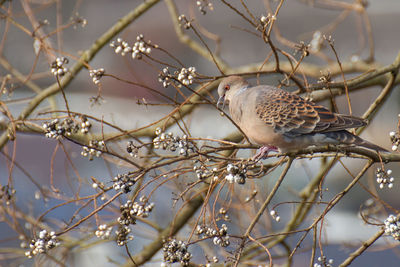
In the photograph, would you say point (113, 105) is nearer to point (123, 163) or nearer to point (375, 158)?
point (123, 163)

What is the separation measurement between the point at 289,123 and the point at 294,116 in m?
0.05

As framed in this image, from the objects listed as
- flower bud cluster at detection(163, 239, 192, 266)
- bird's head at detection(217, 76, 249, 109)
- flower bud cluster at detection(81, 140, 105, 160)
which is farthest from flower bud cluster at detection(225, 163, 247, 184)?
bird's head at detection(217, 76, 249, 109)

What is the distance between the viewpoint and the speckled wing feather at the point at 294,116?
3.11 metres

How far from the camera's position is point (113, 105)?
10914mm

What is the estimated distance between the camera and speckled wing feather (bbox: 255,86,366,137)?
10.2ft

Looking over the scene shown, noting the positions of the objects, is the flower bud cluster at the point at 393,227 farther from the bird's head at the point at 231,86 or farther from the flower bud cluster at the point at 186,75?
the bird's head at the point at 231,86

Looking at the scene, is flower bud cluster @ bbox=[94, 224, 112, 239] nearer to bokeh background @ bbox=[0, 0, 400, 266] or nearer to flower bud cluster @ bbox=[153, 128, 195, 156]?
flower bud cluster @ bbox=[153, 128, 195, 156]

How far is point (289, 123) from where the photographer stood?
10.4 ft

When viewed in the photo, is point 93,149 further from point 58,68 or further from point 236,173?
point 236,173

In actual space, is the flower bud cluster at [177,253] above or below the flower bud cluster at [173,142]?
below

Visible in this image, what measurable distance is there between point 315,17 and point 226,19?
1933 millimetres

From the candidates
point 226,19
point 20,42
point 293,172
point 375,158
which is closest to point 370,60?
point 375,158

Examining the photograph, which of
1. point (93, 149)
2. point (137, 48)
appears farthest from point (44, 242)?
point (137, 48)

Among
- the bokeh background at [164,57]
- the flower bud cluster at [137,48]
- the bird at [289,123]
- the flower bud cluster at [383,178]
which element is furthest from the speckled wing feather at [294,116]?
the bokeh background at [164,57]
